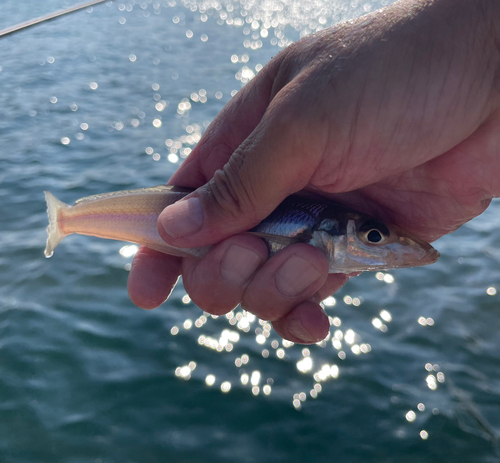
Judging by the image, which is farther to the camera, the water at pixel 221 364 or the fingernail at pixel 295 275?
the water at pixel 221 364

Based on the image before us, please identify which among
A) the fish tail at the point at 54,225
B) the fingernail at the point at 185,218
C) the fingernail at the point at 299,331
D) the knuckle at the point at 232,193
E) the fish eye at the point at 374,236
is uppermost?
the knuckle at the point at 232,193

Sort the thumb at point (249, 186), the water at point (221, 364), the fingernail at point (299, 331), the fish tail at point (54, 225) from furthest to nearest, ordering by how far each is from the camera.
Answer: the water at point (221, 364) < the fish tail at point (54, 225) < the fingernail at point (299, 331) < the thumb at point (249, 186)

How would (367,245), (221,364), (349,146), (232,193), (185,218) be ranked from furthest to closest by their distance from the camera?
(221,364) → (367,245) → (185,218) → (232,193) → (349,146)

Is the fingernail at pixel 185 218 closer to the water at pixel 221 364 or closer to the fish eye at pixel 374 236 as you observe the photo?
the fish eye at pixel 374 236

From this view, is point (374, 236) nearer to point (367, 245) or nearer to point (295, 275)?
→ point (367, 245)

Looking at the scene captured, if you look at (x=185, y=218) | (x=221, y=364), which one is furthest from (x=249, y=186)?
(x=221, y=364)

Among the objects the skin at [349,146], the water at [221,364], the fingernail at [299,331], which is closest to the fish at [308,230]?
the skin at [349,146]
